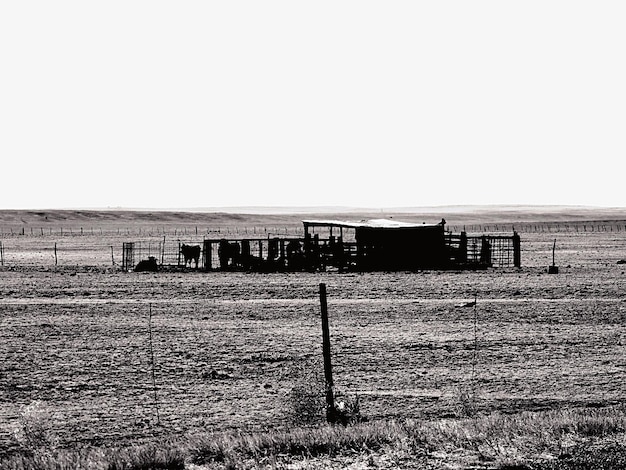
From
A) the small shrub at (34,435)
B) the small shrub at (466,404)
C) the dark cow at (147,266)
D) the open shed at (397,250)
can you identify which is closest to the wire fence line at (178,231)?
the dark cow at (147,266)

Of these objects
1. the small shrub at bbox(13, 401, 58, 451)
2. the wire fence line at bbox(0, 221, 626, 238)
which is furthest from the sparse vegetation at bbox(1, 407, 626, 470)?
the wire fence line at bbox(0, 221, 626, 238)

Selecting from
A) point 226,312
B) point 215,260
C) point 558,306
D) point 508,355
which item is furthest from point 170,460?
point 215,260

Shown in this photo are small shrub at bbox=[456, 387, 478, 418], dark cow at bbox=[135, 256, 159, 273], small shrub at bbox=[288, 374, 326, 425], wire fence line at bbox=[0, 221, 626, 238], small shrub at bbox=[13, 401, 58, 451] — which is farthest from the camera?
wire fence line at bbox=[0, 221, 626, 238]

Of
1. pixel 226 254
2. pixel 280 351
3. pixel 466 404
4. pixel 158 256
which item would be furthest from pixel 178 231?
pixel 466 404

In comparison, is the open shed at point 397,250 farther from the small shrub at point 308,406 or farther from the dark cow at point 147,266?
the small shrub at point 308,406

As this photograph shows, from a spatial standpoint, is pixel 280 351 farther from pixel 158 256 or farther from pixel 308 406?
pixel 158 256

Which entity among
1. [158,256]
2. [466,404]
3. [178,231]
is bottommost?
[178,231]

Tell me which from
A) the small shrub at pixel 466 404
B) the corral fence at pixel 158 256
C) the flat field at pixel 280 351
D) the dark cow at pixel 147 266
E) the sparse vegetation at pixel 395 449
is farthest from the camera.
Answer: the corral fence at pixel 158 256

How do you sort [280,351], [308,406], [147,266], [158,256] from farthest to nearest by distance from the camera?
[158,256]
[147,266]
[280,351]
[308,406]

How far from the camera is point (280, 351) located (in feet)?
57.3

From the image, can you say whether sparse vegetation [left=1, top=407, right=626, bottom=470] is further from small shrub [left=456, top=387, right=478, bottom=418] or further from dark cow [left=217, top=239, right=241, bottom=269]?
dark cow [left=217, top=239, right=241, bottom=269]

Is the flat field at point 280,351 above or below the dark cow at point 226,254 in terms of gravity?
below

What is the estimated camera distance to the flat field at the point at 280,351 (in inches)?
491

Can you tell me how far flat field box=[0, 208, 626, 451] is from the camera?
12477 mm
